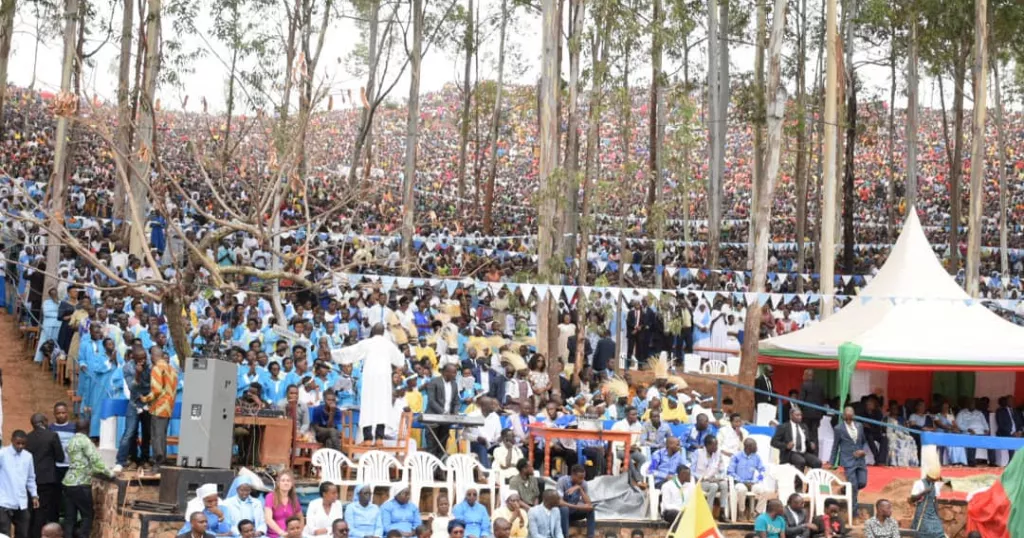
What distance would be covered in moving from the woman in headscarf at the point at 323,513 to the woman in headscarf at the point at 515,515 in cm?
171

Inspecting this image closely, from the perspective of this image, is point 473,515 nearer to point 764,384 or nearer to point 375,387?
point 375,387

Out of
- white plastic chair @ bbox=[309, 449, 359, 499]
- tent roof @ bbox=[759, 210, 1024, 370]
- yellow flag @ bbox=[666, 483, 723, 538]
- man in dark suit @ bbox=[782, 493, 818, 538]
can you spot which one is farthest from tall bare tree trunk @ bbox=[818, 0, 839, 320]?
yellow flag @ bbox=[666, 483, 723, 538]

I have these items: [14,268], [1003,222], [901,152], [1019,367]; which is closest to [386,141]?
[901,152]

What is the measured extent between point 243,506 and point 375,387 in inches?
111

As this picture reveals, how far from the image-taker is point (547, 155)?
84.2ft

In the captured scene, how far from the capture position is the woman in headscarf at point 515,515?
1498 centimetres

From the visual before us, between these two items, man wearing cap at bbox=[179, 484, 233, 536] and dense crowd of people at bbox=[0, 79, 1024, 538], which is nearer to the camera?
man wearing cap at bbox=[179, 484, 233, 536]

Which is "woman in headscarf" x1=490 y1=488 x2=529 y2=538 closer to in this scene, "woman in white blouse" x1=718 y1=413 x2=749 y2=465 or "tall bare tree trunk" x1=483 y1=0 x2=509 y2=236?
"woman in white blouse" x1=718 y1=413 x2=749 y2=465

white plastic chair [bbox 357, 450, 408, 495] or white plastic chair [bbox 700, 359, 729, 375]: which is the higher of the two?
white plastic chair [bbox 700, 359, 729, 375]

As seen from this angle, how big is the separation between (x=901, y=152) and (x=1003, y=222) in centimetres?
2334

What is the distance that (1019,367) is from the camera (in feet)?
71.7

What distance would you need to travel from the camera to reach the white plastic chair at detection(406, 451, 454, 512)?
612 inches

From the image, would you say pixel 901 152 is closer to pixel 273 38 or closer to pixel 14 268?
pixel 273 38

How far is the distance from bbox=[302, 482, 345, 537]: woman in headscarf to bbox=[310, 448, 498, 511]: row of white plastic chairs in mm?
919
